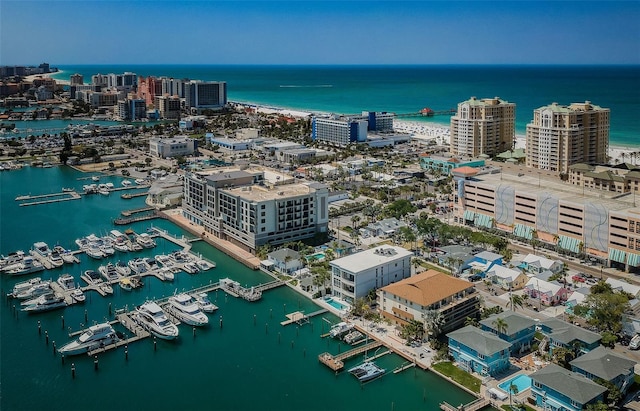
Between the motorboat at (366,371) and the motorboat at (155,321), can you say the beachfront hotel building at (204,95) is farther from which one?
the motorboat at (366,371)

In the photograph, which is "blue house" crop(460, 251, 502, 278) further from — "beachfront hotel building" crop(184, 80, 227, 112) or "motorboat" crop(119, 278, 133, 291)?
"beachfront hotel building" crop(184, 80, 227, 112)

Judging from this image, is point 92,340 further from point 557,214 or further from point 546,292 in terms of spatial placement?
point 557,214

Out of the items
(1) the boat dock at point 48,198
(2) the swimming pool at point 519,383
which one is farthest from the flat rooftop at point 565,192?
(1) the boat dock at point 48,198

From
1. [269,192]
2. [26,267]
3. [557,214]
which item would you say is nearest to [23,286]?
[26,267]

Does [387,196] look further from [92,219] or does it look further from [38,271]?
[38,271]

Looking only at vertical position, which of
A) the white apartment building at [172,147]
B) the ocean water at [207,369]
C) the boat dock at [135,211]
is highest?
the white apartment building at [172,147]

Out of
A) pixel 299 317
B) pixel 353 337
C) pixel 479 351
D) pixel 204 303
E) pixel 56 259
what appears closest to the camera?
pixel 479 351
